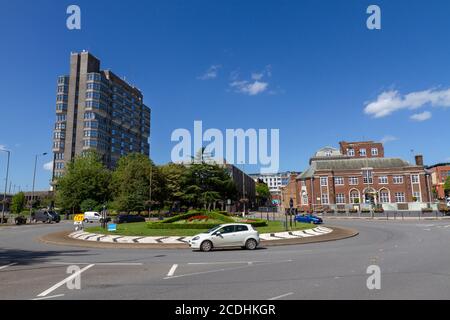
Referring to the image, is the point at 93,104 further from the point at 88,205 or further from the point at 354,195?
the point at 354,195

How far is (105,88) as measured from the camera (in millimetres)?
107812

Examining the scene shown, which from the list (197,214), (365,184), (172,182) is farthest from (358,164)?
(197,214)

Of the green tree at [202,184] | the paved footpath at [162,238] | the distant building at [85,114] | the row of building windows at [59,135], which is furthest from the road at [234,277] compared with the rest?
the row of building windows at [59,135]

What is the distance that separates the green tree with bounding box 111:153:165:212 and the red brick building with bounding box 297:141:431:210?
121ft

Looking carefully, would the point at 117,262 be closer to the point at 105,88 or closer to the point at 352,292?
the point at 352,292

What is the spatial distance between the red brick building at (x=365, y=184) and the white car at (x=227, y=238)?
62.0m

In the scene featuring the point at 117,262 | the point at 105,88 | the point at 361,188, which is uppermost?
the point at 105,88

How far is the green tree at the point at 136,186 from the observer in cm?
6538

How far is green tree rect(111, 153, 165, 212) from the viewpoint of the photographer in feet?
214

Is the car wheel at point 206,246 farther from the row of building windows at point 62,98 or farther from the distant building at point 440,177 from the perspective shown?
the distant building at point 440,177

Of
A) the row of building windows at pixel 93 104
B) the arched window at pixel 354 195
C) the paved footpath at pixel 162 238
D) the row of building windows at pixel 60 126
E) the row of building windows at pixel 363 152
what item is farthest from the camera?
the row of building windows at pixel 60 126

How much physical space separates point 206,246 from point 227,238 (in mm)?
1306

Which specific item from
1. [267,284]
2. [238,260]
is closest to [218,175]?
[238,260]
